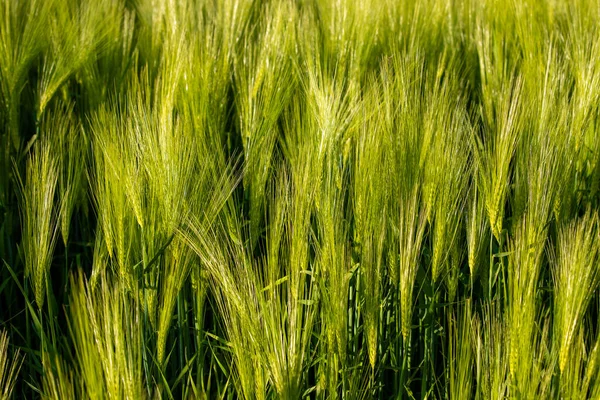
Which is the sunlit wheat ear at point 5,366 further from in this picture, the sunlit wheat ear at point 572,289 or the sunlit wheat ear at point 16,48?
the sunlit wheat ear at point 572,289

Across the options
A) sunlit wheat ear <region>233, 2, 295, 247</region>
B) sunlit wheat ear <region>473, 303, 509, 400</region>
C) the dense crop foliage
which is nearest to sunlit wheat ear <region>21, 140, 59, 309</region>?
the dense crop foliage

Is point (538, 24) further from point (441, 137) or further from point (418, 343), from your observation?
point (418, 343)

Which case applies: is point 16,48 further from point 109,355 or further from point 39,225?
point 109,355

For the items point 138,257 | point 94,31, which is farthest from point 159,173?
point 94,31

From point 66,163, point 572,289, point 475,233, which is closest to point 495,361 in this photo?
point 572,289

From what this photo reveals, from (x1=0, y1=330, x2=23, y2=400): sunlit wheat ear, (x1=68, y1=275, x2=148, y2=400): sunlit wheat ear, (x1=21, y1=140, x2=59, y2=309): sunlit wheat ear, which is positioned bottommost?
(x1=0, y1=330, x2=23, y2=400): sunlit wheat ear

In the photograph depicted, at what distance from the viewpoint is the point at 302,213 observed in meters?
1.15

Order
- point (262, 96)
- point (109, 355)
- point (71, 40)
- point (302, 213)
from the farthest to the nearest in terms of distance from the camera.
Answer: point (71, 40)
point (262, 96)
point (302, 213)
point (109, 355)

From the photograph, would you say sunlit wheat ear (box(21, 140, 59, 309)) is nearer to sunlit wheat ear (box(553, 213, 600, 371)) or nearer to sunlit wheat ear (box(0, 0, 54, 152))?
sunlit wheat ear (box(0, 0, 54, 152))

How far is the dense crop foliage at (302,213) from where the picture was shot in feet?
3.52

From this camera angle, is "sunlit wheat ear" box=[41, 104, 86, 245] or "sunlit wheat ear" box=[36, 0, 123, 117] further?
"sunlit wheat ear" box=[36, 0, 123, 117]

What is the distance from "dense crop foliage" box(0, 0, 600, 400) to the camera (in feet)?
3.52

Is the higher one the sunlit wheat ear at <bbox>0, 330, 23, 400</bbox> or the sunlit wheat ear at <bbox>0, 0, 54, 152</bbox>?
the sunlit wheat ear at <bbox>0, 0, 54, 152</bbox>

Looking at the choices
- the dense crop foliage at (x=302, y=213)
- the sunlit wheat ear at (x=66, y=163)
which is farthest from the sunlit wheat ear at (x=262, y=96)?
the sunlit wheat ear at (x=66, y=163)
